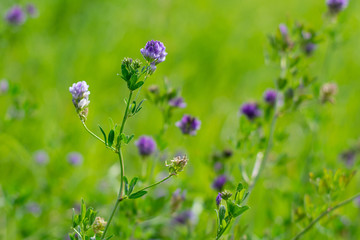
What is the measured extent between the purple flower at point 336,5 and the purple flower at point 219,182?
3.20 feet

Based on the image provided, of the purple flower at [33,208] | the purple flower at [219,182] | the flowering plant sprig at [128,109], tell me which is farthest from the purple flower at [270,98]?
the purple flower at [33,208]

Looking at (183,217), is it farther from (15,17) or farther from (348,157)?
(15,17)

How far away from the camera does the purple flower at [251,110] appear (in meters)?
2.15

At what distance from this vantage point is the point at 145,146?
77.2 inches

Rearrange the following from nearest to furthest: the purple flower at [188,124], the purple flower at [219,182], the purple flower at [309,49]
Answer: the purple flower at [188,124]
the purple flower at [219,182]
the purple flower at [309,49]

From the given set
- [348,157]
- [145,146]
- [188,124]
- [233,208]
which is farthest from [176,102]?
[348,157]

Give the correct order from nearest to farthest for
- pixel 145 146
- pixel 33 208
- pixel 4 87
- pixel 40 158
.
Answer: pixel 145 146
pixel 33 208
pixel 4 87
pixel 40 158

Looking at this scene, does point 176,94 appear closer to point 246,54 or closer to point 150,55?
point 150,55

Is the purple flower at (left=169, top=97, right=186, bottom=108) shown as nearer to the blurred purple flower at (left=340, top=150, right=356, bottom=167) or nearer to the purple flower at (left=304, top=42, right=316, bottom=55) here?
the purple flower at (left=304, top=42, right=316, bottom=55)

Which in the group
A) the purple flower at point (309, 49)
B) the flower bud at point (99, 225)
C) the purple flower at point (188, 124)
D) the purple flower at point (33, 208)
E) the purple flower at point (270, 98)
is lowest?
the flower bud at point (99, 225)

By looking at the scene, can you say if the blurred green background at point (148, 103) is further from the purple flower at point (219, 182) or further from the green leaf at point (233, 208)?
the green leaf at point (233, 208)

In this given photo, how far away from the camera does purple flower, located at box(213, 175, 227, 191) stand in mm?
1963

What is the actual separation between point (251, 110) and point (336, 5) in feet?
2.15

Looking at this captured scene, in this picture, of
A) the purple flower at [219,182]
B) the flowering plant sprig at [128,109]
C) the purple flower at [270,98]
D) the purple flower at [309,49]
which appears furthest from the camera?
the purple flower at [309,49]
